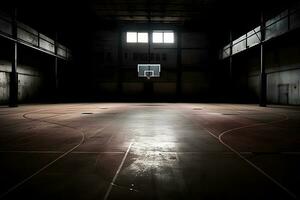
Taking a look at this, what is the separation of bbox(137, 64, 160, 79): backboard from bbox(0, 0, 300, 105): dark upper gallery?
1.11 feet

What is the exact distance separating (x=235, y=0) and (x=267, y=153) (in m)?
18.1

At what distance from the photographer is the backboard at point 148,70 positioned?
28.7 metres

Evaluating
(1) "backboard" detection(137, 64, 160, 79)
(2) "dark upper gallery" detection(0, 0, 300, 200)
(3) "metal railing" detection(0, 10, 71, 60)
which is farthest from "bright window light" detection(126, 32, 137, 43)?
(3) "metal railing" detection(0, 10, 71, 60)

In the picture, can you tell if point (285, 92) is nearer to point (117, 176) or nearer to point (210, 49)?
point (210, 49)

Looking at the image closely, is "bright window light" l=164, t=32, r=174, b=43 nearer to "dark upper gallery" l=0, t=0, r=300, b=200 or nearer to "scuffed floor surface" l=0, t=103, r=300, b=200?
"dark upper gallery" l=0, t=0, r=300, b=200

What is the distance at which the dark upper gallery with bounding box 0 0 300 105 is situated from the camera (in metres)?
20.2

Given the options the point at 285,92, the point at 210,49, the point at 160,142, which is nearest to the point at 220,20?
the point at 210,49

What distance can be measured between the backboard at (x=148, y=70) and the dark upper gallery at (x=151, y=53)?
0.34 m

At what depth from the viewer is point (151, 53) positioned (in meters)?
29.6

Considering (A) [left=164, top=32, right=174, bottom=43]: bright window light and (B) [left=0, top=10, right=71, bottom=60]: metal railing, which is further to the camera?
(A) [left=164, top=32, right=174, bottom=43]: bright window light

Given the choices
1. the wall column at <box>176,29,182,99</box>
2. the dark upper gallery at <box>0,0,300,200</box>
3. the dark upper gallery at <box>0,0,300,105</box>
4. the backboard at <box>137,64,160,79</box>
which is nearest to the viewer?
the dark upper gallery at <box>0,0,300,200</box>

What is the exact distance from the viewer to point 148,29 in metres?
29.0

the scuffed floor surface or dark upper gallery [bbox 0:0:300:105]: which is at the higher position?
dark upper gallery [bbox 0:0:300:105]

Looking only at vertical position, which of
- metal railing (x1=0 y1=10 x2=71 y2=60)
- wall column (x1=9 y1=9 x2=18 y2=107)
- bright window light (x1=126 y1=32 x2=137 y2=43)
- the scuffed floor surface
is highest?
bright window light (x1=126 y1=32 x2=137 y2=43)
